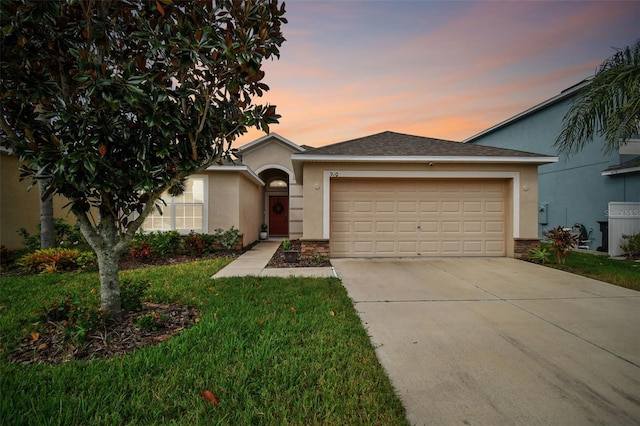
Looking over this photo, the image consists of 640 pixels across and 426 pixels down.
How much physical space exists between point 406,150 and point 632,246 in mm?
7541

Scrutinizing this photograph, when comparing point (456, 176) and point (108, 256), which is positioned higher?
point (456, 176)

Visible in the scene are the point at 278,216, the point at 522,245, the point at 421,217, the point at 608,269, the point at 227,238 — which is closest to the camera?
the point at 608,269

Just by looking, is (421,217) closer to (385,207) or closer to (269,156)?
(385,207)

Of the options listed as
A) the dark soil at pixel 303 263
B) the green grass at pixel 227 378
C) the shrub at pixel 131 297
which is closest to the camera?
the green grass at pixel 227 378

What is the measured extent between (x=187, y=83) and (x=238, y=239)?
23.7 feet

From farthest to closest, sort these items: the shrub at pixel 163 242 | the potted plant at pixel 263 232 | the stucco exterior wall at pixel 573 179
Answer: the potted plant at pixel 263 232 < the stucco exterior wall at pixel 573 179 < the shrub at pixel 163 242

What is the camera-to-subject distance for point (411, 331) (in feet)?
11.2

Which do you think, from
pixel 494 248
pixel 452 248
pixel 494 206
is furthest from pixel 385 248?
pixel 494 206

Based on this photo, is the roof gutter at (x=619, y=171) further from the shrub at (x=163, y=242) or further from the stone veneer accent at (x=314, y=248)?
the shrub at (x=163, y=242)

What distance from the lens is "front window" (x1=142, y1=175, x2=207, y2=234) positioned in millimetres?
9820

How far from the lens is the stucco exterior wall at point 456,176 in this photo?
323 inches

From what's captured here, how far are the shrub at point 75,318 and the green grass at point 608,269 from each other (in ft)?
27.8

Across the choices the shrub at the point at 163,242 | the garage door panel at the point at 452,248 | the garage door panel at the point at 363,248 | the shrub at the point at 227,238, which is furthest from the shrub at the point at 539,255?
the shrub at the point at 163,242

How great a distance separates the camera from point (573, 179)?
1248 cm
